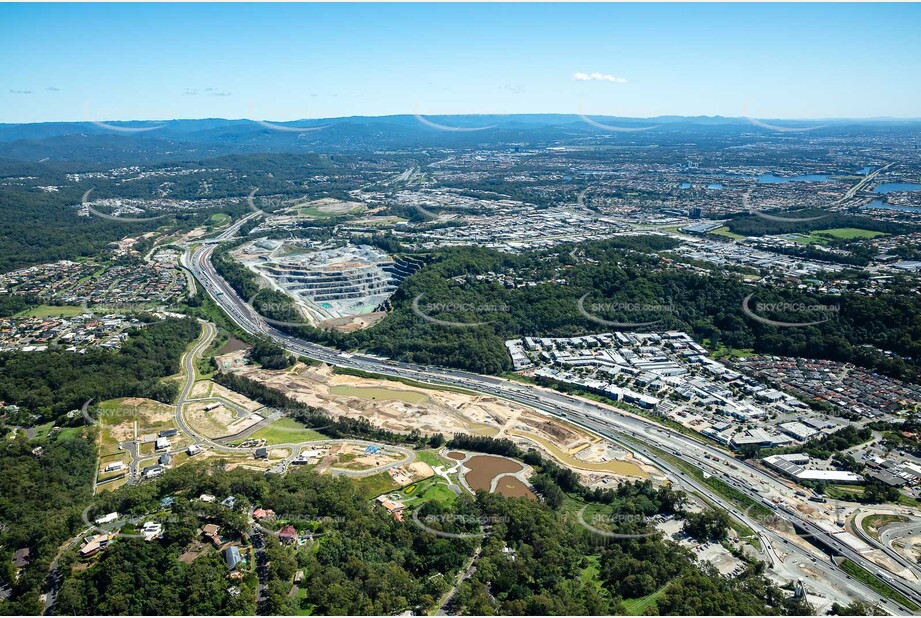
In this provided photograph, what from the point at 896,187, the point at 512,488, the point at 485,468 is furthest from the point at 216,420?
the point at 896,187

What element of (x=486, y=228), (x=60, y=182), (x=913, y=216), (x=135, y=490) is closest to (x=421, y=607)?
(x=135, y=490)

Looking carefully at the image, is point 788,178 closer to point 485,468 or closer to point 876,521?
point 876,521

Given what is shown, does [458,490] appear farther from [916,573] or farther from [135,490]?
[916,573]

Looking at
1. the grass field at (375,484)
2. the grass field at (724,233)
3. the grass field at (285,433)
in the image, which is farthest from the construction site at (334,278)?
the grass field at (724,233)

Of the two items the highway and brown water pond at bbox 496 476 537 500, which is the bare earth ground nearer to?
Result: the highway

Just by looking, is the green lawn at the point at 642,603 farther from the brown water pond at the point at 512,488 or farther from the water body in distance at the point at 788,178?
the water body in distance at the point at 788,178
